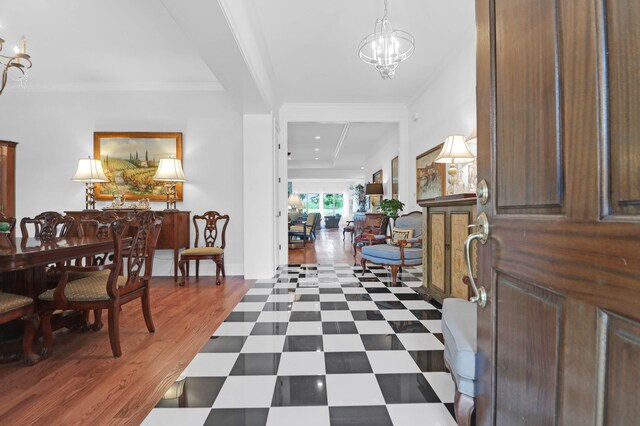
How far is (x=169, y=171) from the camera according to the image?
439 centimetres

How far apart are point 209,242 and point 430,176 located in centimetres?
335

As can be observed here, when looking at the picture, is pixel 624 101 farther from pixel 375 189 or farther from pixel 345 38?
pixel 375 189

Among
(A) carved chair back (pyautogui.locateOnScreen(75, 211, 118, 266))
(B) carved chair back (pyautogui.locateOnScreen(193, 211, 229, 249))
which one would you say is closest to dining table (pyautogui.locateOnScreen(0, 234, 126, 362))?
(A) carved chair back (pyautogui.locateOnScreen(75, 211, 118, 266))

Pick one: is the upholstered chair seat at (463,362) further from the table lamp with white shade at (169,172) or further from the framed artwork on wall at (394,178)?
the framed artwork on wall at (394,178)

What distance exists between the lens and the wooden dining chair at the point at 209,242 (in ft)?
13.9

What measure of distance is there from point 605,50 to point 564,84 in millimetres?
98

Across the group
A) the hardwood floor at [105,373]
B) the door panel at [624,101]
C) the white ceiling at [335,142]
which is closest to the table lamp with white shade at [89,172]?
the hardwood floor at [105,373]

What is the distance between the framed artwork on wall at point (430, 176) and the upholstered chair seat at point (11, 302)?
13.0ft

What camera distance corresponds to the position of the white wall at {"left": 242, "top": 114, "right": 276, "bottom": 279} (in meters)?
4.59

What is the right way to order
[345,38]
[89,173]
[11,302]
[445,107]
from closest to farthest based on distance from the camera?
[11,302], [345,38], [445,107], [89,173]

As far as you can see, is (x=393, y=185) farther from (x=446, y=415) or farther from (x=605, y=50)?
(x=605, y=50)

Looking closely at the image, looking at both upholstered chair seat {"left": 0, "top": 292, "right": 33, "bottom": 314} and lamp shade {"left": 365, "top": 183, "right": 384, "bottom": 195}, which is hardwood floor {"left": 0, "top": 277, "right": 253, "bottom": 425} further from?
lamp shade {"left": 365, "top": 183, "right": 384, "bottom": 195}

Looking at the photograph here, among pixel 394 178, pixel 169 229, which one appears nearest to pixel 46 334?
pixel 169 229

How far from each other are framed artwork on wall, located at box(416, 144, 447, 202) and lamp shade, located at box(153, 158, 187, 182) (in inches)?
132
